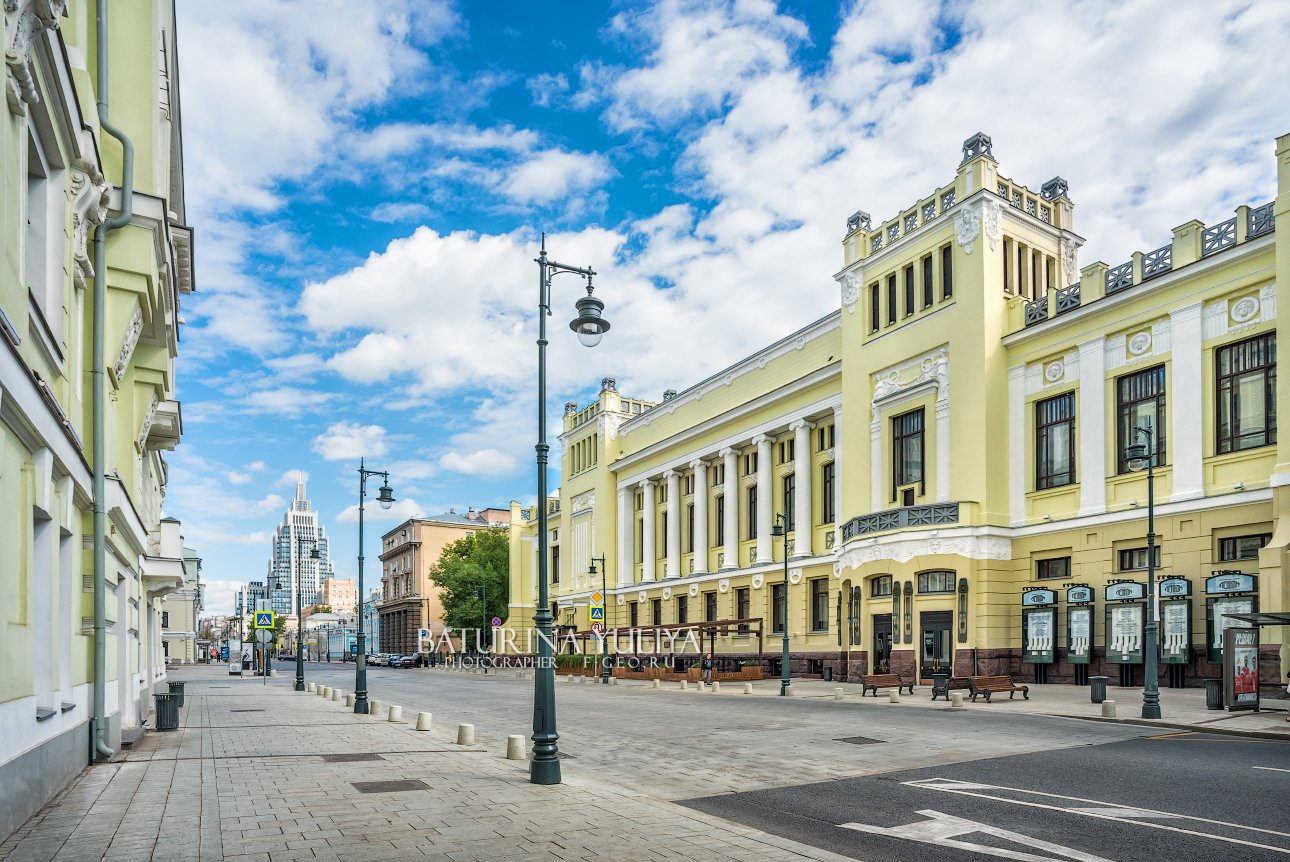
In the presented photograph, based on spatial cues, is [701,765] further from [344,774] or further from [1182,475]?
[1182,475]

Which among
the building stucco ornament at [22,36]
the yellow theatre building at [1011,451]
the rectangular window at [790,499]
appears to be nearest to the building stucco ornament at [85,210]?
the building stucco ornament at [22,36]

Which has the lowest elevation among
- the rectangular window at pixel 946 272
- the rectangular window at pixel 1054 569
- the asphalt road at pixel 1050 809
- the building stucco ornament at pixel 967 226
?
the asphalt road at pixel 1050 809

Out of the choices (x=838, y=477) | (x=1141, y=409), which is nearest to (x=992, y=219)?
(x=1141, y=409)

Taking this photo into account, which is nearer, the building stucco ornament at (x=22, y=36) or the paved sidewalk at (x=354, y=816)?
the building stucco ornament at (x=22, y=36)

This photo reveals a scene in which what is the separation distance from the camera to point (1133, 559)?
31453mm

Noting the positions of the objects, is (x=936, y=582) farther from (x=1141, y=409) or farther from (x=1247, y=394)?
(x=1247, y=394)

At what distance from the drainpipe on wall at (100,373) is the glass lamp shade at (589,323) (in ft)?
22.5

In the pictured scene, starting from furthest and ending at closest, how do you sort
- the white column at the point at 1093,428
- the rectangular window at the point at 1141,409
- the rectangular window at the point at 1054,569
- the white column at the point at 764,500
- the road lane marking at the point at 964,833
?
the white column at the point at 764,500, the rectangular window at the point at 1054,569, the white column at the point at 1093,428, the rectangular window at the point at 1141,409, the road lane marking at the point at 964,833

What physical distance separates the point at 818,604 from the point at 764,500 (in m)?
6.87

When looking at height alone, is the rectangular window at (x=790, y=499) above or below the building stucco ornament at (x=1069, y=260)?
below

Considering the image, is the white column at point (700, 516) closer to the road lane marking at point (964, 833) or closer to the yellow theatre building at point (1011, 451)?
the yellow theatre building at point (1011, 451)

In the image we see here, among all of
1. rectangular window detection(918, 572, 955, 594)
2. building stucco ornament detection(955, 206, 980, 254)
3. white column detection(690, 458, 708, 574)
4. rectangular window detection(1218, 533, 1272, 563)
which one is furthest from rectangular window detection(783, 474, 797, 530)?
rectangular window detection(1218, 533, 1272, 563)

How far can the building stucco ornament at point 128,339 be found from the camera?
15581 mm

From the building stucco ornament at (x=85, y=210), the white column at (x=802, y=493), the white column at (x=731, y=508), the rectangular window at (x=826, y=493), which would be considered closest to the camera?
the building stucco ornament at (x=85, y=210)
